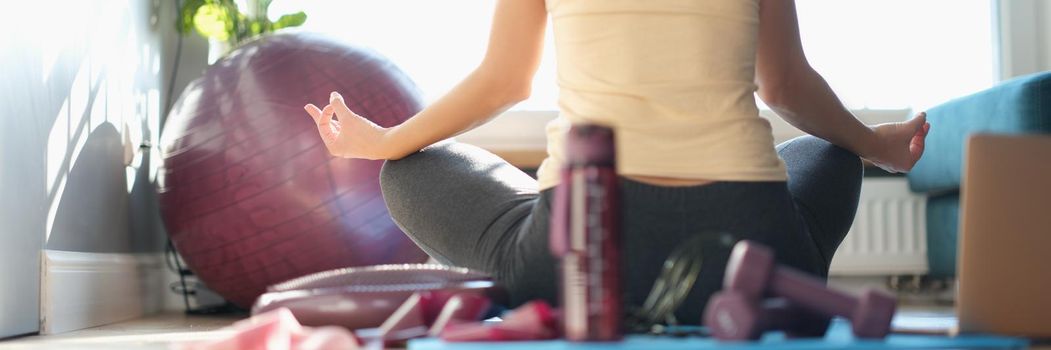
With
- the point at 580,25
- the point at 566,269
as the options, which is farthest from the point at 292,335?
the point at 580,25

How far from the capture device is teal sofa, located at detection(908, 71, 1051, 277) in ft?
7.75

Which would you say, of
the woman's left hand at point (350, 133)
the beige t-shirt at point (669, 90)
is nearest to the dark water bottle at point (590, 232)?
the beige t-shirt at point (669, 90)

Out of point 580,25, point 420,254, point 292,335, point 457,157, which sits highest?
point 580,25

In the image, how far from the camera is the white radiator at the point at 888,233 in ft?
11.6

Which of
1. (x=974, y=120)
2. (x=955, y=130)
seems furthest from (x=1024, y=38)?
(x=974, y=120)

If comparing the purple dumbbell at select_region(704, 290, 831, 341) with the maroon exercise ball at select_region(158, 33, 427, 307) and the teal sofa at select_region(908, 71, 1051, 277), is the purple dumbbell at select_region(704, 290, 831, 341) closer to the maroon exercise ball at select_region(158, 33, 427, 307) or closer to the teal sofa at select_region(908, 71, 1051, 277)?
the teal sofa at select_region(908, 71, 1051, 277)

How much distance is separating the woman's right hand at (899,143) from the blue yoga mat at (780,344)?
57cm

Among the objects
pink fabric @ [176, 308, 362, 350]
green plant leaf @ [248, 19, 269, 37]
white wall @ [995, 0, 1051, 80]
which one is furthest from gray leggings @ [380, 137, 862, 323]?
white wall @ [995, 0, 1051, 80]

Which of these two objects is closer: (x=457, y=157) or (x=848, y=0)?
(x=457, y=157)

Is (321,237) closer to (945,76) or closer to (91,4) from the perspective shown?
(91,4)

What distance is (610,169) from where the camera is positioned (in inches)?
37.5

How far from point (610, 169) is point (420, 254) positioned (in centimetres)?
194

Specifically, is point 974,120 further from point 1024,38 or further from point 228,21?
point 228,21

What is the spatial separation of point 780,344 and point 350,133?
855 mm
